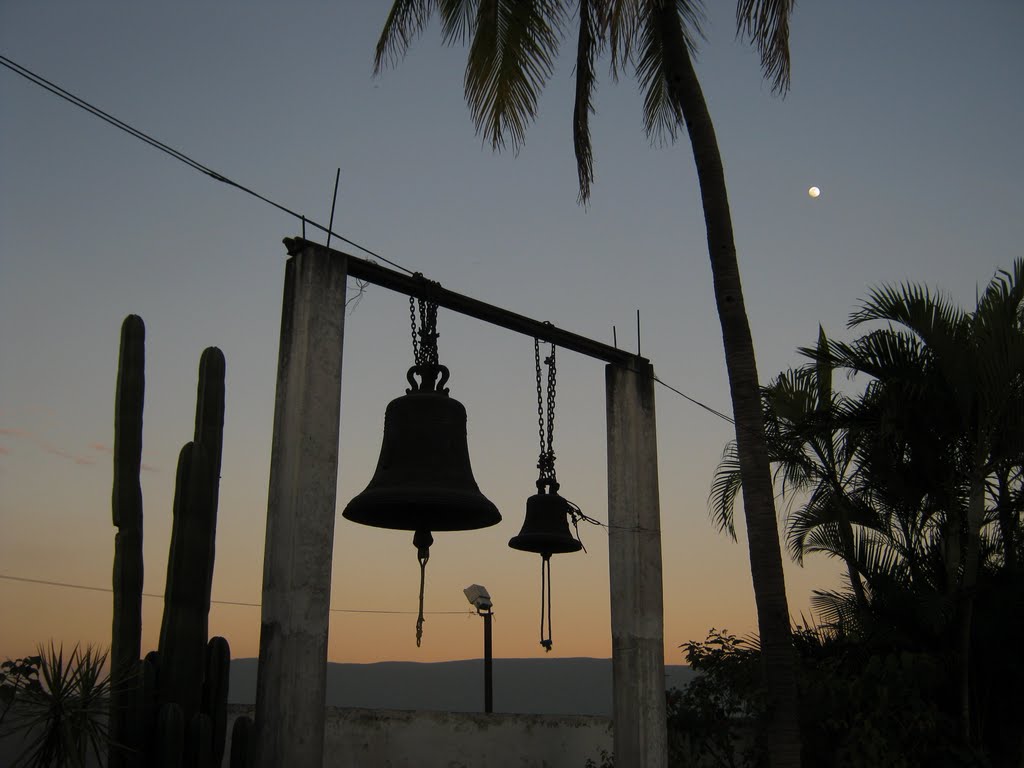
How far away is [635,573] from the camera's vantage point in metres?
7.99

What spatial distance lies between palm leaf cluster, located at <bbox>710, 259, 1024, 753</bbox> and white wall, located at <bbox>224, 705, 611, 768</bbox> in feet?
11.1

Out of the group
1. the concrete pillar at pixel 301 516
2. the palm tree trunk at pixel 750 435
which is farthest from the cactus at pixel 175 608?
the palm tree trunk at pixel 750 435

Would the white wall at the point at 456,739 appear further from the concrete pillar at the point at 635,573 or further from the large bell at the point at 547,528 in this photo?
the concrete pillar at the point at 635,573

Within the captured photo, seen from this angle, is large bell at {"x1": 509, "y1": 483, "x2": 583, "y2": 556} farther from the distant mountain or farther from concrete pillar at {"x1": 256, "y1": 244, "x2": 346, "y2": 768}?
the distant mountain

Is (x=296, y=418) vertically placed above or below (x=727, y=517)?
below

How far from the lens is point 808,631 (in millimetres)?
13062

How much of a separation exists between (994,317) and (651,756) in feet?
21.9

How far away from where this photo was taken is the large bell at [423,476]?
616cm

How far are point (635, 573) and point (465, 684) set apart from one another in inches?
2816

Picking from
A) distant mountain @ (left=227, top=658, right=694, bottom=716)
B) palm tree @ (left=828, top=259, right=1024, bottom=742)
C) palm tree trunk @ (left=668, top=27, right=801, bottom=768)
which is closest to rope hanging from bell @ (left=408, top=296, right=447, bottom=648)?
palm tree trunk @ (left=668, top=27, right=801, bottom=768)

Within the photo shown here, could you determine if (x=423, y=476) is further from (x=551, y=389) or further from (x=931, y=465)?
(x=931, y=465)

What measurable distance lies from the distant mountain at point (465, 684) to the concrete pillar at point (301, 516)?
215 ft

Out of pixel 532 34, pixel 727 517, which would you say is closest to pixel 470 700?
pixel 727 517

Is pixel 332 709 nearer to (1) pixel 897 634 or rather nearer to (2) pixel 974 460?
(1) pixel 897 634
